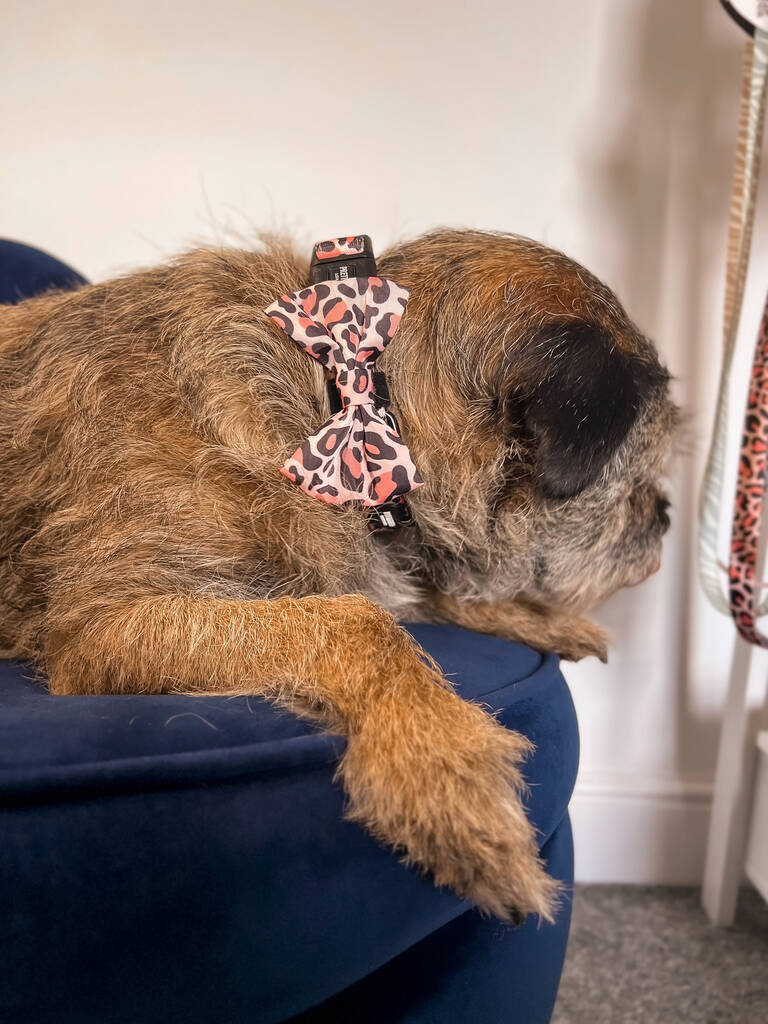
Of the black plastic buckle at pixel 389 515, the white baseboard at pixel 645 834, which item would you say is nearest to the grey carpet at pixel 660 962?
the white baseboard at pixel 645 834

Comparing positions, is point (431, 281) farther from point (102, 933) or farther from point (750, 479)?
point (102, 933)

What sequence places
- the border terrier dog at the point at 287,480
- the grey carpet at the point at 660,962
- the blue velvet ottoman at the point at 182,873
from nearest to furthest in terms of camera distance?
1. the blue velvet ottoman at the point at 182,873
2. the border terrier dog at the point at 287,480
3. the grey carpet at the point at 660,962

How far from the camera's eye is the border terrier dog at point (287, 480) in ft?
3.44

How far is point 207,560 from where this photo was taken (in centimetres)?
117

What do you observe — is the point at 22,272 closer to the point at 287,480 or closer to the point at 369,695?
the point at 287,480

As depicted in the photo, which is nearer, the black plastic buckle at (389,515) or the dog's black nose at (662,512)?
the black plastic buckle at (389,515)

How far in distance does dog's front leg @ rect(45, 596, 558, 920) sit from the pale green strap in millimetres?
913

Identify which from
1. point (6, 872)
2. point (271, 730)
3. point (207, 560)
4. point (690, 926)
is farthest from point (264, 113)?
point (690, 926)

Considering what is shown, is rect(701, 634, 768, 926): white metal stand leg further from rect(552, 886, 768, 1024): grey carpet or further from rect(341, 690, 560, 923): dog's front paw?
rect(341, 690, 560, 923): dog's front paw

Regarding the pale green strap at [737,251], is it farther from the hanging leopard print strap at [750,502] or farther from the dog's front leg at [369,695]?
the dog's front leg at [369,695]

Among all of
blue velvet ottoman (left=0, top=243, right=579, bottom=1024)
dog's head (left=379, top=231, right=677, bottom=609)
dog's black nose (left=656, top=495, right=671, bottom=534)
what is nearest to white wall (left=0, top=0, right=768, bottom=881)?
dog's black nose (left=656, top=495, right=671, bottom=534)

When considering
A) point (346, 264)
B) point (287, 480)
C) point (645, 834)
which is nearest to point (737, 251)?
point (346, 264)

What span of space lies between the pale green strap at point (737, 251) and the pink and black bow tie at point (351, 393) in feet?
2.59

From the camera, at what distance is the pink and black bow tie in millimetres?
1197
